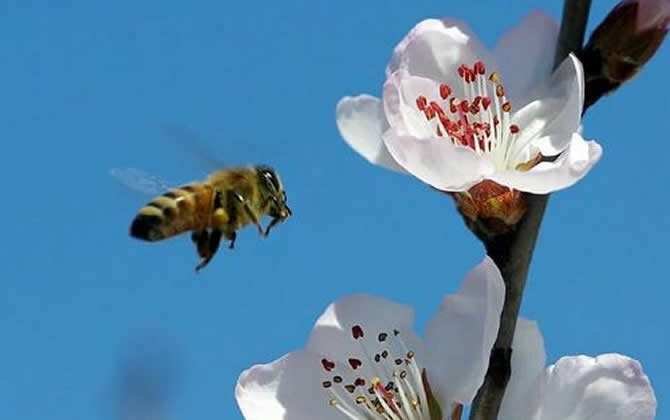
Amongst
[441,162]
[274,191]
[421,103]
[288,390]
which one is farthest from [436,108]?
[288,390]

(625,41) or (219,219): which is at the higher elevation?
(625,41)

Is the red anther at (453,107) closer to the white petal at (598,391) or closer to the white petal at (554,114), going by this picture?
the white petal at (554,114)

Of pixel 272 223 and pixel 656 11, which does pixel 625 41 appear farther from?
pixel 272 223

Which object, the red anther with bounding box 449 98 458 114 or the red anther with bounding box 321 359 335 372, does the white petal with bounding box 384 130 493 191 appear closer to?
the red anther with bounding box 449 98 458 114

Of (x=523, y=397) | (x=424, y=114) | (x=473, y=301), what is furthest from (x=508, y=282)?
(x=424, y=114)

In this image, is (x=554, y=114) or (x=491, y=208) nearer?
(x=491, y=208)

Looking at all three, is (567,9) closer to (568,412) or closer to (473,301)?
(473,301)

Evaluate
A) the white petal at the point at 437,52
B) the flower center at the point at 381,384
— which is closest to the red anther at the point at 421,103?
the white petal at the point at 437,52
